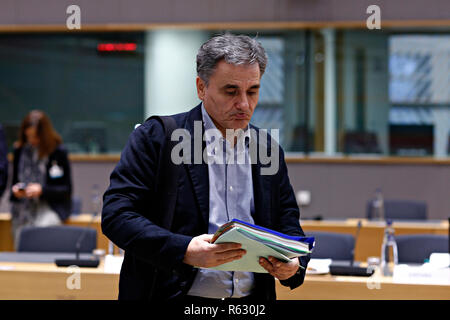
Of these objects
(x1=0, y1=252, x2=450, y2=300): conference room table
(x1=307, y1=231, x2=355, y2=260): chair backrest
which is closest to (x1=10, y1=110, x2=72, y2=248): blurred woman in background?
(x1=0, y1=252, x2=450, y2=300): conference room table

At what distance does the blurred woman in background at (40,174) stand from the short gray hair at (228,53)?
3.82m

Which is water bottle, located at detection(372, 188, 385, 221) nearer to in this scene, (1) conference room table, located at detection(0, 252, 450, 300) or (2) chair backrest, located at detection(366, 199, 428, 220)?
(2) chair backrest, located at detection(366, 199, 428, 220)

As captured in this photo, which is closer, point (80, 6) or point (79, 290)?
point (79, 290)

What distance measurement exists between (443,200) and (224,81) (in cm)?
609

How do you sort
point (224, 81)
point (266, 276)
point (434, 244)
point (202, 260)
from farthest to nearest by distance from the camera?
1. point (434, 244)
2. point (266, 276)
3. point (224, 81)
4. point (202, 260)

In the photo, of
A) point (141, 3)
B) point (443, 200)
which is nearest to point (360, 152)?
point (443, 200)

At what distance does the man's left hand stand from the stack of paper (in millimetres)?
13

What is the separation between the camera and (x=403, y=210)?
6.02 meters

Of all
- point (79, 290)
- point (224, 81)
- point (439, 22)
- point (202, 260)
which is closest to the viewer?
point (202, 260)

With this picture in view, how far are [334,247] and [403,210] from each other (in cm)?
226

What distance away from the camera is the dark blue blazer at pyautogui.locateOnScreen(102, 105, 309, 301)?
1.56 m

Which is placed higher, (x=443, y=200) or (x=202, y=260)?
(x=202, y=260)
